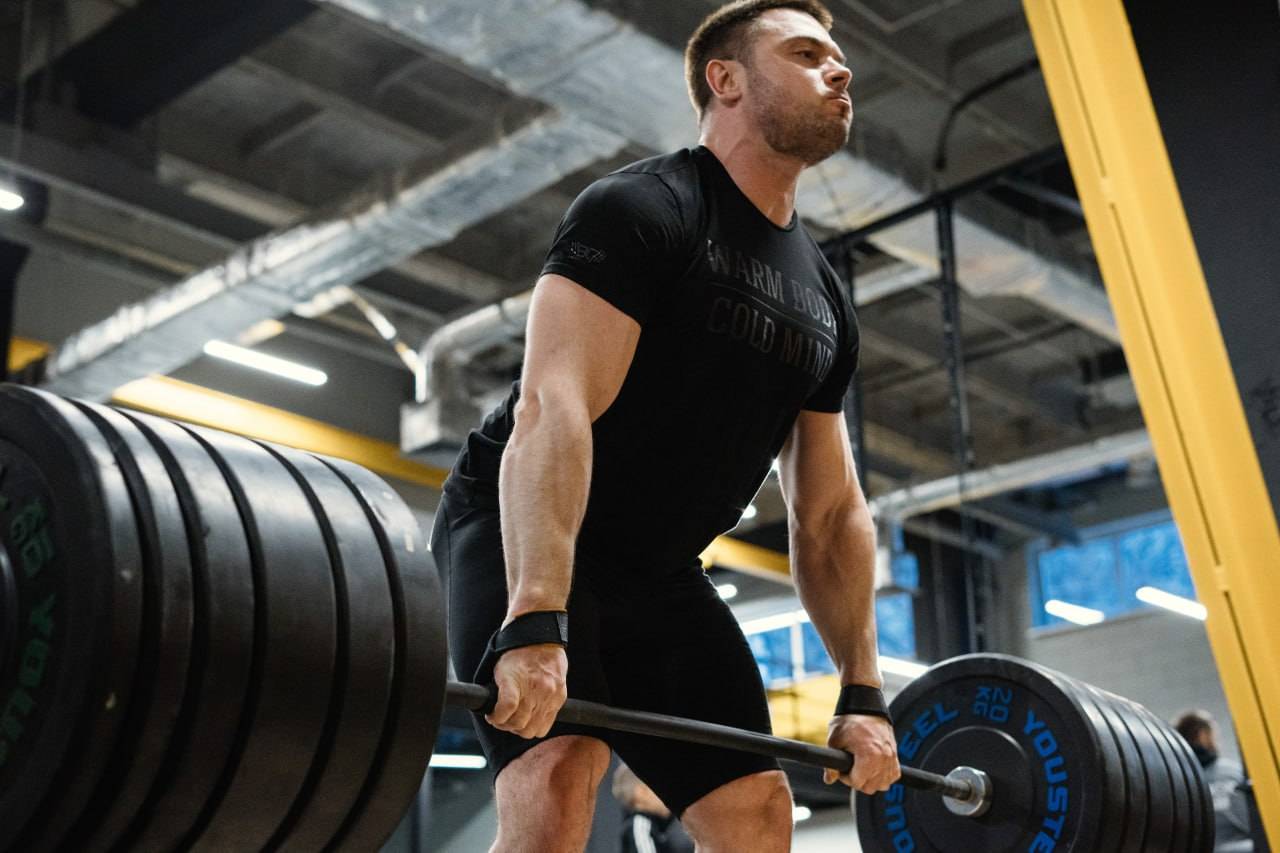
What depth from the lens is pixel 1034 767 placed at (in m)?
2.27

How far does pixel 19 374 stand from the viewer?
24.7ft

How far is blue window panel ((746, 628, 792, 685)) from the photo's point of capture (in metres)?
11.9

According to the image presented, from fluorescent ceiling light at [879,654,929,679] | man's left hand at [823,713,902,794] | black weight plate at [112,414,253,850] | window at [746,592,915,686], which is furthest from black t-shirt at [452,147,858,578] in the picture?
window at [746,592,915,686]

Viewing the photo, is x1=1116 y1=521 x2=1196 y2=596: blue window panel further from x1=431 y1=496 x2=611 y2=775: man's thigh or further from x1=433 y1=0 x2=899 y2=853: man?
x1=431 y1=496 x2=611 y2=775: man's thigh

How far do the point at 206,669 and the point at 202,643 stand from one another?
0.07 ft

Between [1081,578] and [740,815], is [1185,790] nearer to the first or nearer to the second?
[740,815]

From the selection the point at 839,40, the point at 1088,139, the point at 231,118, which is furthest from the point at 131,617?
the point at 231,118

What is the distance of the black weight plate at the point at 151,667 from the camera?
3.80 ft

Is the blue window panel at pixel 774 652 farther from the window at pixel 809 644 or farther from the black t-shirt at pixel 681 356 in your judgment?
the black t-shirt at pixel 681 356

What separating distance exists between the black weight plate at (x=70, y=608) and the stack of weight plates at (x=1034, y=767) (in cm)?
147

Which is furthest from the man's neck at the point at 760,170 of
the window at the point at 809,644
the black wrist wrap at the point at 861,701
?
the window at the point at 809,644

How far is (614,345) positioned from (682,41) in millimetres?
3097

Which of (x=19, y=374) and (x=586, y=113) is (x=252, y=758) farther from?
(x=19, y=374)

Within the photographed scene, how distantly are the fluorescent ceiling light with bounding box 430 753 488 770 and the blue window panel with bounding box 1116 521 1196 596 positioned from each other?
5169 mm
